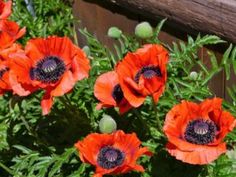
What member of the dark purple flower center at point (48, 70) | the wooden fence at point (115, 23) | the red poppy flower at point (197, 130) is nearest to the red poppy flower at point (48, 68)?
the dark purple flower center at point (48, 70)

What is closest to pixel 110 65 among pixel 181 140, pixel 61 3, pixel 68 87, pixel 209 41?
pixel 209 41

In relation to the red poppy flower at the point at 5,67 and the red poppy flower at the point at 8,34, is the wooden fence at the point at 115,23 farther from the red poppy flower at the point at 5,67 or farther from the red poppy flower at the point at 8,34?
the red poppy flower at the point at 5,67

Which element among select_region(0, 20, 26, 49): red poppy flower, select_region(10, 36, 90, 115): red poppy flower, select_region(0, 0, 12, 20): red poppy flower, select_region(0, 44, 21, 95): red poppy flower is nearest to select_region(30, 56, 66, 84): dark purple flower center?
select_region(10, 36, 90, 115): red poppy flower

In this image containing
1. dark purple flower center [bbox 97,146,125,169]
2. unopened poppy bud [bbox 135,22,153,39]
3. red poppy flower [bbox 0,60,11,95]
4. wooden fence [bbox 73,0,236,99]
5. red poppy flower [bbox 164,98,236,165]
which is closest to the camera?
red poppy flower [bbox 164,98,236,165]

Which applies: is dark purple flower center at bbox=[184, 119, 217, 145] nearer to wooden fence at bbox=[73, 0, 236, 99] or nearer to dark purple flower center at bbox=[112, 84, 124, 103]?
dark purple flower center at bbox=[112, 84, 124, 103]

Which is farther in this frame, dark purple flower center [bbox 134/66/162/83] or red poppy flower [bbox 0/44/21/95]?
red poppy flower [bbox 0/44/21/95]

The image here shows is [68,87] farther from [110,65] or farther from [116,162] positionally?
[110,65]
